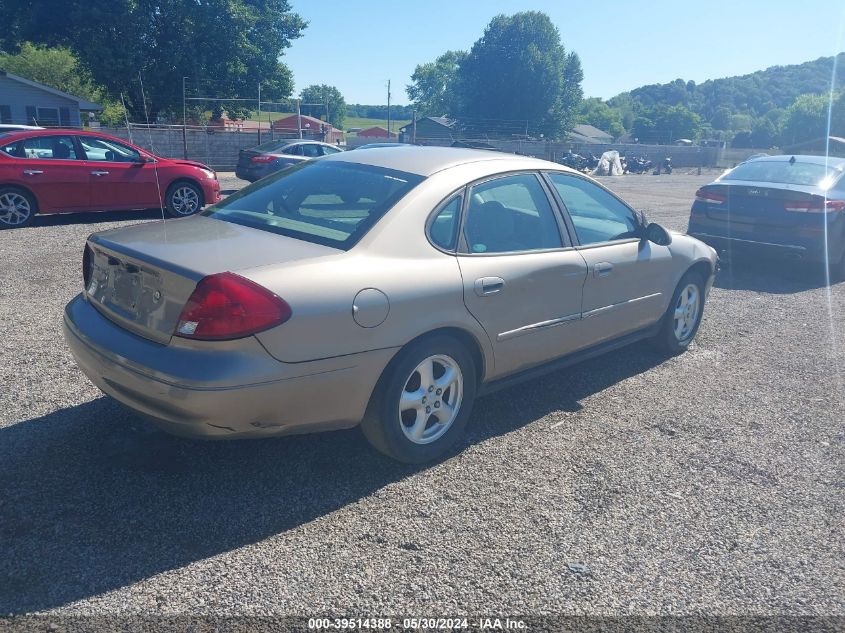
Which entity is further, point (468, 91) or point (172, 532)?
point (468, 91)

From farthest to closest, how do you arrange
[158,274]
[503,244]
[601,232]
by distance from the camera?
[601,232]
[503,244]
[158,274]

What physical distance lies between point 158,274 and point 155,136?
26142 millimetres

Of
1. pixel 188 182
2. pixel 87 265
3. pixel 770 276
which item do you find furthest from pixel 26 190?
pixel 770 276

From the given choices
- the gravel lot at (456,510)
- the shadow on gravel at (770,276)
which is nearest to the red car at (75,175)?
the gravel lot at (456,510)

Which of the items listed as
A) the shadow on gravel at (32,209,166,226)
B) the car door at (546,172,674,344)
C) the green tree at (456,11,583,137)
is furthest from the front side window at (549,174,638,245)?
the green tree at (456,11,583,137)

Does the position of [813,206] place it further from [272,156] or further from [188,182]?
[272,156]

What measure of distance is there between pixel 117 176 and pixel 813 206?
9722mm

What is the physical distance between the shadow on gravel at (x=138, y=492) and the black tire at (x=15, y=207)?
736cm

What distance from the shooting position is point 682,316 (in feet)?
18.3

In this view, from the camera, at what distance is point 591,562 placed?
9.44 ft

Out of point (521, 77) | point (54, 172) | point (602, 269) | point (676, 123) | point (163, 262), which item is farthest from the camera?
point (676, 123)

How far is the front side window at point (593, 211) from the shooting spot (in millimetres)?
4500

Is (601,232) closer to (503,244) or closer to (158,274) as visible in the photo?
(503,244)

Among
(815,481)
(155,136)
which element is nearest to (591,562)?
(815,481)
